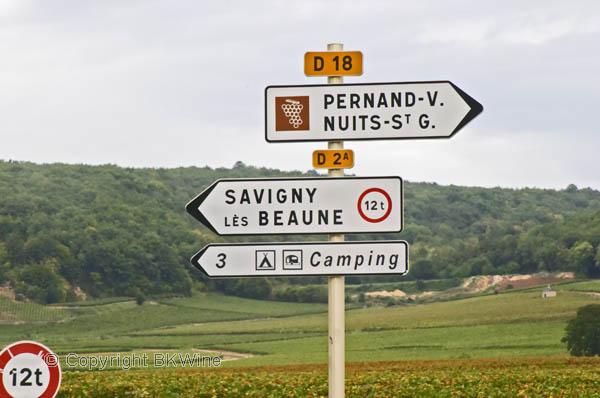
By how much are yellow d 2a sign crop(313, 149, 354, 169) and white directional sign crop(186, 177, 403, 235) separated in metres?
0.12

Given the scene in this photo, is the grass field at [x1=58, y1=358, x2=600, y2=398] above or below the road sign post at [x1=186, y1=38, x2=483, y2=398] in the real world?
below

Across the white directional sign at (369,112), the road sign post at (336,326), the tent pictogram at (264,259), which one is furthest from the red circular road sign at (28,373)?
the white directional sign at (369,112)

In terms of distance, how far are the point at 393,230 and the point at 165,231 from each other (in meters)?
152

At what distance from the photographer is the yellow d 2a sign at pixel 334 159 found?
7105 millimetres

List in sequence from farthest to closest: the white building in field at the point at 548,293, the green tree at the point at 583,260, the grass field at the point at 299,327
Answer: the green tree at the point at 583,260, the white building in field at the point at 548,293, the grass field at the point at 299,327

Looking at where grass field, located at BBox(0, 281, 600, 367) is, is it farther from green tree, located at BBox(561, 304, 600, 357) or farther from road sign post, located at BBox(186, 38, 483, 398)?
road sign post, located at BBox(186, 38, 483, 398)

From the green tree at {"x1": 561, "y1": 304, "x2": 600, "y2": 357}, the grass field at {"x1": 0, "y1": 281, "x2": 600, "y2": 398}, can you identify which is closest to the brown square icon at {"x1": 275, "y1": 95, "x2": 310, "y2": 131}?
the grass field at {"x1": 0, "y1": 281, "x2": 600, "y2": 398}

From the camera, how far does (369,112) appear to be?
7156 mm

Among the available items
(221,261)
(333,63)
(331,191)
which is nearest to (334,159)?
(331,191)

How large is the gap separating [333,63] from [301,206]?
1.27 m

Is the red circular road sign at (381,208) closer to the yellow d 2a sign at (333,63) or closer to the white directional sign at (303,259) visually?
the white directional sign at (303,259)

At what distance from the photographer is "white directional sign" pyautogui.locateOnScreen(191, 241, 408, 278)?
7.01 metres

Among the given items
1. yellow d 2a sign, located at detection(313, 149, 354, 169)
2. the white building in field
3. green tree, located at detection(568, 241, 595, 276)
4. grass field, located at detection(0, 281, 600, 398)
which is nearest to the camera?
yellow d 2a sign, located at detection(313, 149, 354, 169)

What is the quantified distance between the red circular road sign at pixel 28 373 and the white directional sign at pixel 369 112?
3.05 metres
